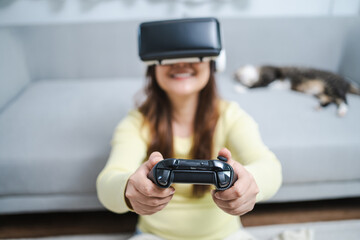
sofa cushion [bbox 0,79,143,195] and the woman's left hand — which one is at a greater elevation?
the woman's left hand

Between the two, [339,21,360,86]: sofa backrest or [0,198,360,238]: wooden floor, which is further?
[339,21,360,86]: sofa backrest

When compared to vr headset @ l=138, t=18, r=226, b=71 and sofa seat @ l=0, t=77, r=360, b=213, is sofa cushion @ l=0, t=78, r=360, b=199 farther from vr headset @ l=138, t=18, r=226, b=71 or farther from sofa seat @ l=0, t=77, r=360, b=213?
vr headset @ l=138, t=18, r=226, b=71

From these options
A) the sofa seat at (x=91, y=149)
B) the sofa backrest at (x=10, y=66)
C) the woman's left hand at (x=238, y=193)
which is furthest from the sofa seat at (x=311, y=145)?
the sofa backrest at (x=10, y=66)

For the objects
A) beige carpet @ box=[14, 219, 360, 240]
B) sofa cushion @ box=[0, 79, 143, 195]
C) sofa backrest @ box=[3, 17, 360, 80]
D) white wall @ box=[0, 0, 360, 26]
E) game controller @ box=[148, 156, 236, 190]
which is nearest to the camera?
game controller @ box=[148, 156, 236, 190]

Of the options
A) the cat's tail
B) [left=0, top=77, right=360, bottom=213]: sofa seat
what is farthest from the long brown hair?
the cat's tail

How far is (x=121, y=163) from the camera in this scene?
564mm

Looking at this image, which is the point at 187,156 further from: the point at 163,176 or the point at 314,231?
the point at 314,231

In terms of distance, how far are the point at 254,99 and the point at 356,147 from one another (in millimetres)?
401

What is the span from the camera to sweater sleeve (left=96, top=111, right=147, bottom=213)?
491 mm

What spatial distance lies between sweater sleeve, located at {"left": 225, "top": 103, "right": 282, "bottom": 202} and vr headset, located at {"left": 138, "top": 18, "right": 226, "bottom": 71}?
0.21 metres

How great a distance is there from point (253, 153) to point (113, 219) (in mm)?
726

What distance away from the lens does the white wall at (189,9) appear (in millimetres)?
1163

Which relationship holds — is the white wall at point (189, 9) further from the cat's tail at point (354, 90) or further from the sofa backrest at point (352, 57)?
the cat's tail at point (354, 90)

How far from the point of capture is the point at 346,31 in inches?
52.1
